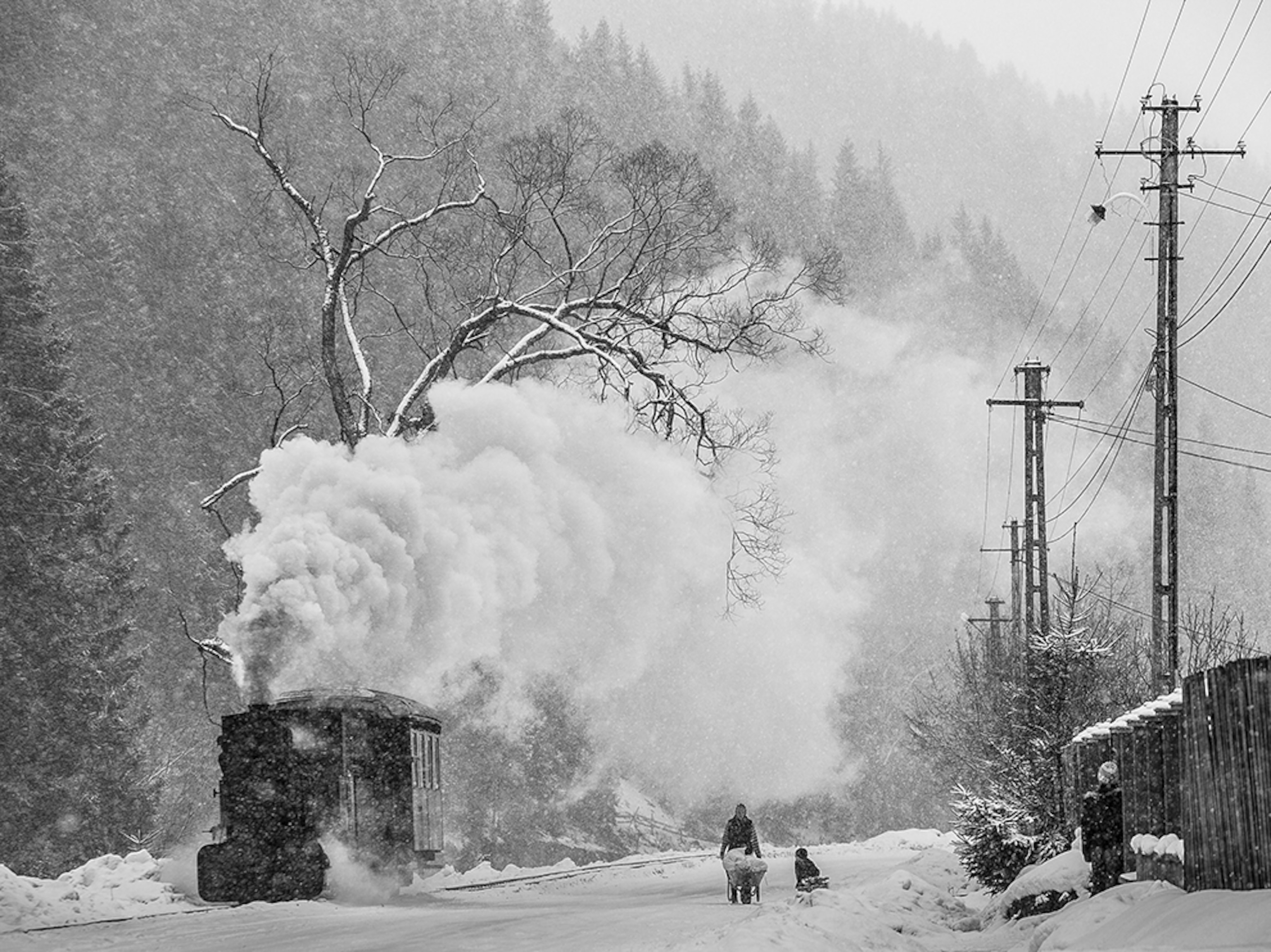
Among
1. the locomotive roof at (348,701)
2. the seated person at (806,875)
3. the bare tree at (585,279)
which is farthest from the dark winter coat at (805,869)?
the bare tree at (585,279)

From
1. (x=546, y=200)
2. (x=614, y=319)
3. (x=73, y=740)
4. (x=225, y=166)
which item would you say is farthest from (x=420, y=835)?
(x=225, y=166)

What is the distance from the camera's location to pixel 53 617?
3678 centimetres

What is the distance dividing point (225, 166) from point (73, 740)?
163ft

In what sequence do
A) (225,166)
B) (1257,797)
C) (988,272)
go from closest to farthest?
(1257,797), (225,166), (988,272)

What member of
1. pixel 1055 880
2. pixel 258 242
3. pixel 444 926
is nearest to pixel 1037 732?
pixel 1055 880

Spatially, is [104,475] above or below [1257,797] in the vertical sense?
above

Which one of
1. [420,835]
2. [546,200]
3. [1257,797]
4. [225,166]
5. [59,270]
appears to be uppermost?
[225,166]

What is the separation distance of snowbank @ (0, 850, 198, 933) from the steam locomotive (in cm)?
78

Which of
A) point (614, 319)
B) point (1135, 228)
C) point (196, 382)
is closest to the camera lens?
point (614, 319)

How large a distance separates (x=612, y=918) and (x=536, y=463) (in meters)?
11.1

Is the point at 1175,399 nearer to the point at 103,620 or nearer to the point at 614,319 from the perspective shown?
the point at 614,319

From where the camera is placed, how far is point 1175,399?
20.9 metres

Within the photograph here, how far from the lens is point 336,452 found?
2327 centimetres

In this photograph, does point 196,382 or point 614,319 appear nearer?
point 614,319
